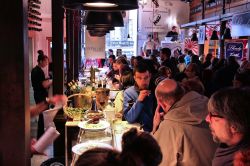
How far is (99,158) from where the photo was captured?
115 cm

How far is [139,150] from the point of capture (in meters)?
1.31

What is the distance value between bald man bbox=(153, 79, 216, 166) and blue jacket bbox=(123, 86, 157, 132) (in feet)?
3.65

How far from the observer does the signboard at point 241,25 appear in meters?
9.88

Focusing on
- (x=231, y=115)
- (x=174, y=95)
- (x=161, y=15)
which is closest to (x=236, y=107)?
(x=231, y=115)

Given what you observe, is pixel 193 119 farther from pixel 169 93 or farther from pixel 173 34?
pixel 173 34

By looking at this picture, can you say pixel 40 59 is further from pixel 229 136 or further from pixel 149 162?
pixel 149 162

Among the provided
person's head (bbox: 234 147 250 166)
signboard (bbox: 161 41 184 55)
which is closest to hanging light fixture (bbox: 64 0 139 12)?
person's head (bbox: 234 147 250 166)

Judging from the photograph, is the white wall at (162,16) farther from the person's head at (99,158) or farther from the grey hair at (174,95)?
the person's head at (99,158)

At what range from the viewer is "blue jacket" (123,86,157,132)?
3.82 metres

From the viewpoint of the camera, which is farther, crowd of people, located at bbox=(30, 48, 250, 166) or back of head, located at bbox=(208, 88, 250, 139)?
back of head, located at bbox=(208, 88, 250, 139)

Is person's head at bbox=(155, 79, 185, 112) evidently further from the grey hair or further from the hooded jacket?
the hooded jacket
